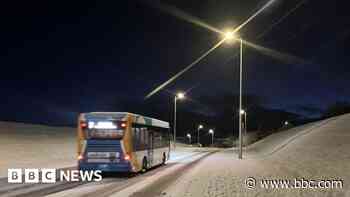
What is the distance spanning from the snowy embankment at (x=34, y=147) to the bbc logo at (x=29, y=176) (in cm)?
52

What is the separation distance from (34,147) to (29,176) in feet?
60.9

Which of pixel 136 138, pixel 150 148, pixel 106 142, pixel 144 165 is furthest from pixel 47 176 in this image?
pixel 150 148

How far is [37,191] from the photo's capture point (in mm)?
17344

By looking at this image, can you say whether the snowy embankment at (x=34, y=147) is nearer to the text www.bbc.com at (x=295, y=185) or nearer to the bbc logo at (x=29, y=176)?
the bbc logo at (x=29, y=176)

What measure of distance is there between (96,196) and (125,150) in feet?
25.5

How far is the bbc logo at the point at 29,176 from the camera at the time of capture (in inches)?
836

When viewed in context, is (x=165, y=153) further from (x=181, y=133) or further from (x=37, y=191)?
(x=181, y=133)

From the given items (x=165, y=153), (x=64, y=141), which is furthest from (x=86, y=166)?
(x=64, y=141)

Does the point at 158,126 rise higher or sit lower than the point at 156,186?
higher

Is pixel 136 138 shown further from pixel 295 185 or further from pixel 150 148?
pixel 295 185

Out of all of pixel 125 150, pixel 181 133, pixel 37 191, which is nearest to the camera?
pixel 37 191

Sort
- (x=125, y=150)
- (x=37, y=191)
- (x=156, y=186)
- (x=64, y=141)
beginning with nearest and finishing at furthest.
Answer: (x=37, y=191) → (x=156, y=186) → (x=125, y=150) → (x=64, y=141)

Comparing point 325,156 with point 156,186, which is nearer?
point 156,186

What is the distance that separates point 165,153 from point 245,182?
670 inches
